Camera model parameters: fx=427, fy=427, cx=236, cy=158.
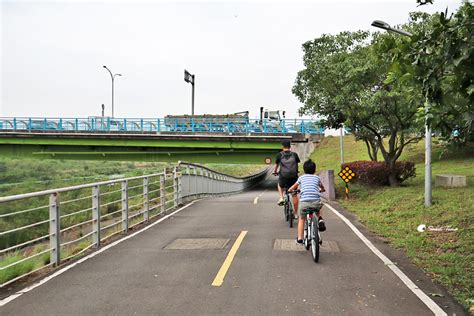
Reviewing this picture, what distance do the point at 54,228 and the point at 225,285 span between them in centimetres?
292

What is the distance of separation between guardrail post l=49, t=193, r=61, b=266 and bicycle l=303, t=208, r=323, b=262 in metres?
4.00

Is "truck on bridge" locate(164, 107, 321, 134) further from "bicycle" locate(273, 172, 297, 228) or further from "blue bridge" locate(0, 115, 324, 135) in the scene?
"bicycle" locate(273, 172, 297, 228)

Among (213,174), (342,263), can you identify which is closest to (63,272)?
(342,263)

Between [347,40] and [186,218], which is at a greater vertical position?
[347,40]

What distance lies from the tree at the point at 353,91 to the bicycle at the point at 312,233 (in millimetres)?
9261

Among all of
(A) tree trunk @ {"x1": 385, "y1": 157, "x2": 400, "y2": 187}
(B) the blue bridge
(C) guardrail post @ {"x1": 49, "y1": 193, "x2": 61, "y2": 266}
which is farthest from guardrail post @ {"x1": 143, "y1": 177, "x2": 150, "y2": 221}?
(B) the blue bridge

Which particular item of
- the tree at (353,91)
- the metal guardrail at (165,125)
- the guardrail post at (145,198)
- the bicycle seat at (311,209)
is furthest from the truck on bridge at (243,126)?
the bicycle seat at (311,209)

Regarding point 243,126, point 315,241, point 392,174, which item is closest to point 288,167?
point 315,241

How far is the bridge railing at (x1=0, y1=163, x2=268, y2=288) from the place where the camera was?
6543mm

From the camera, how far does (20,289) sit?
5449 mm

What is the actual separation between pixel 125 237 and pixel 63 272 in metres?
2.83

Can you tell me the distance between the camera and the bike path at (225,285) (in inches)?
185

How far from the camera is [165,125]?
36219mm

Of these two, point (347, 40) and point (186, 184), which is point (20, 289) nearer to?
point (186, 184)
